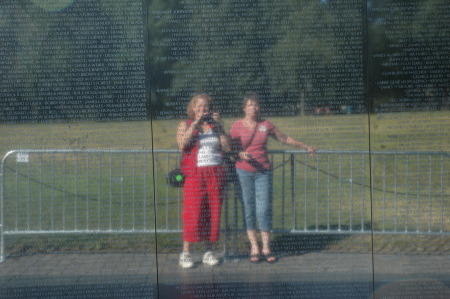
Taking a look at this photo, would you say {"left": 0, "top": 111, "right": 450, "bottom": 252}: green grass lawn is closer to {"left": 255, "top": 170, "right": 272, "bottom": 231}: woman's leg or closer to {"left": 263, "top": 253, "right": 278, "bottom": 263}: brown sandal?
{"left": 255, "top": 170, "right": 272, "bottom": 231}: woman's leg

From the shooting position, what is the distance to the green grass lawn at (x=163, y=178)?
3832mm

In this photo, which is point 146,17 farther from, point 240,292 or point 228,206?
point 240,292

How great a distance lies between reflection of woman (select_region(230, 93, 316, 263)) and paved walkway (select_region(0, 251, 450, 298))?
0.66 feet

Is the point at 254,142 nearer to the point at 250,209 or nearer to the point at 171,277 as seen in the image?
the point at 250,209

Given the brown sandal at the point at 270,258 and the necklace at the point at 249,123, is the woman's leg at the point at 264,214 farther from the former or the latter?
the necklace at the point at 249,123

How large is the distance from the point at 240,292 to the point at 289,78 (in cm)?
179

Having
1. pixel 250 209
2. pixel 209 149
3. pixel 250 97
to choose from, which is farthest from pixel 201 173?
pixel 250 97

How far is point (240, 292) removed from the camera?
3.90 meters

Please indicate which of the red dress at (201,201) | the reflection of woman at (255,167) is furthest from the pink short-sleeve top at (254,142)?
the red dress at (201,201)

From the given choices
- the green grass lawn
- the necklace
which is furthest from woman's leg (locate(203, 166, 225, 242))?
the necklace

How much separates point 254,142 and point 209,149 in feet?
1.22

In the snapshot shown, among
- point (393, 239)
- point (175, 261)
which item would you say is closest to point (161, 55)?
point (175, 261)

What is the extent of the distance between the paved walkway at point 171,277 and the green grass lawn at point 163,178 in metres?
0.14

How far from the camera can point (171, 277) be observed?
3895 millimetres
